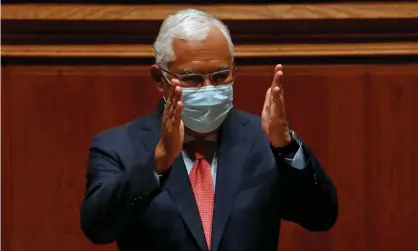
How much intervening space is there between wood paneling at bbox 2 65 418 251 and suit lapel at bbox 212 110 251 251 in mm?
583

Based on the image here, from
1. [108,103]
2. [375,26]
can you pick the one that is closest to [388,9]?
[375,26]

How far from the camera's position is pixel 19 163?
→ 211 cm

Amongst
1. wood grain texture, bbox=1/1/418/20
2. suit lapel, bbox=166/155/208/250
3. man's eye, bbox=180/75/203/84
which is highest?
man's eye, bbox=180/75/203/84

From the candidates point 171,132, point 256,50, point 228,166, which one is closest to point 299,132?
point 256,50

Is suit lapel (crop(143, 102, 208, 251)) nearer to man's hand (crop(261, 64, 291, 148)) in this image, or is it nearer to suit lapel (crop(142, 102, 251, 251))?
suit lapel (crop(142, 102, 251, 251))

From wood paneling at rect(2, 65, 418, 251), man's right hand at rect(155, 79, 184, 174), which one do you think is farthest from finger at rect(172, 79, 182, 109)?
wood paneling at rect(2, 65, 418, 251)

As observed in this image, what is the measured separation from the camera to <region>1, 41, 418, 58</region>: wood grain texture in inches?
83.0

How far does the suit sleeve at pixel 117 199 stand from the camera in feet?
4.45

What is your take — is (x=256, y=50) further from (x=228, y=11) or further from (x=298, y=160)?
(x=298, y=160)

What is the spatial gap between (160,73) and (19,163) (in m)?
0.73

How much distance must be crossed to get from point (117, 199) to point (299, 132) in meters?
0.85

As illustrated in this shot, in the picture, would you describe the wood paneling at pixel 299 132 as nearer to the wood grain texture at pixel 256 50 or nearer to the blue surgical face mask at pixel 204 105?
the wood grain texture at pixel 256 50

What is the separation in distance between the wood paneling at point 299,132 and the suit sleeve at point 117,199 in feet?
2.29

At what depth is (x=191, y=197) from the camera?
144 cm
